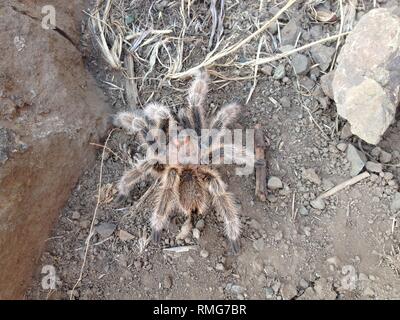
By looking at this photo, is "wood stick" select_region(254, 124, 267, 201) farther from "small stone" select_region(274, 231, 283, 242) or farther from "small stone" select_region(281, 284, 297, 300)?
"small stone" select_region(281, 284, 297, 300)

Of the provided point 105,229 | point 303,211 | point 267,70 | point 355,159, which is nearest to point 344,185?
point 355,159

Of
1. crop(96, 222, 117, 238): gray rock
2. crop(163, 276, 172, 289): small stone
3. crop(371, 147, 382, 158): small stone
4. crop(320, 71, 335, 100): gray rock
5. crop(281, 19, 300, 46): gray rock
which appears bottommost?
crop(163, 276, 172, 289): small stone

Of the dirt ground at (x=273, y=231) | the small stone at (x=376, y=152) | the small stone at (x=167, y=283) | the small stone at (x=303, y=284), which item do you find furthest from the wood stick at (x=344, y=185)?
the small stone at (x=167, y=283)

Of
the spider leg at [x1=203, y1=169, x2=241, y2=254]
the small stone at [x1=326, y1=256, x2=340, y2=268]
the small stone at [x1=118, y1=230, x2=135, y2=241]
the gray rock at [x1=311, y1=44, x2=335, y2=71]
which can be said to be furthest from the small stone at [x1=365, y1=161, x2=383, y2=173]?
the small stone at [x1=118, y1=230, x2=135, y2=241]

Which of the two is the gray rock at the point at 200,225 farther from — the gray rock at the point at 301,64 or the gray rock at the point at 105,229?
the gray rock at the point at 301,64
